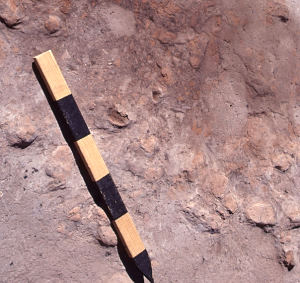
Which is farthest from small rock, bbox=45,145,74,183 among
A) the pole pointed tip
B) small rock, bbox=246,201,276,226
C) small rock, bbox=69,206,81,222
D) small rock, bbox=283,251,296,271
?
small rock, bbox=283,251,296,271

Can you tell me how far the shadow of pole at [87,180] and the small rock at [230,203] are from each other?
19.4 inches

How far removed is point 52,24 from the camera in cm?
167

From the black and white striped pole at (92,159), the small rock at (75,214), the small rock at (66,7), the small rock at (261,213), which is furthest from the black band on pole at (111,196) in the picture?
the small rock at (66,7)

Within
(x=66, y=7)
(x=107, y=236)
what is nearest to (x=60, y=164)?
(x=107, y=236)

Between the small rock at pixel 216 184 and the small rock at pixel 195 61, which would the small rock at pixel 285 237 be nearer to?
the small rock at pixel 216 184

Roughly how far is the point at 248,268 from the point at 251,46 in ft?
3.42

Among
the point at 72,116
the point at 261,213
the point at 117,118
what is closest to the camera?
the point at 72,116

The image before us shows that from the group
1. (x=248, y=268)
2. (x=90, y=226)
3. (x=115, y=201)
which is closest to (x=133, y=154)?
(x=115, y=201)

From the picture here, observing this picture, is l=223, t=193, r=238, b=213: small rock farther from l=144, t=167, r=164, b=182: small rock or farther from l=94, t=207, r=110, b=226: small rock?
l=94, t=207, r=110, b=226: small rock

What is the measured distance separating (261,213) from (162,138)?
Result: 0.58 metres

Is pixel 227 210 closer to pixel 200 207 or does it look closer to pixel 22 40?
pixel 200 207

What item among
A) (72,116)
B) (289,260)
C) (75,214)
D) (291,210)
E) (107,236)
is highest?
(72,116)

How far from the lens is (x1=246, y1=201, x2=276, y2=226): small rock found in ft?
5.98

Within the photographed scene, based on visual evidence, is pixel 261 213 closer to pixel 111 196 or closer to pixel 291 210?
pixel 291 210
